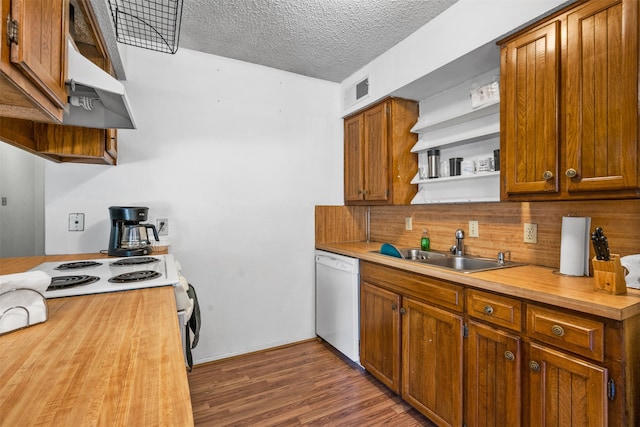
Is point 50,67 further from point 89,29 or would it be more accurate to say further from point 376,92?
point 376,92

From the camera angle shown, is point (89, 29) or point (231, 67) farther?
point (231, 67)

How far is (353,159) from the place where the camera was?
3006 mm

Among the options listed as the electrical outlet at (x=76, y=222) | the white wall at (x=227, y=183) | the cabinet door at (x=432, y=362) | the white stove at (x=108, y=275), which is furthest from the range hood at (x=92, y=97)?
the cabinet door at (x=432, y=362)

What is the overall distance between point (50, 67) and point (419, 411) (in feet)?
7.45

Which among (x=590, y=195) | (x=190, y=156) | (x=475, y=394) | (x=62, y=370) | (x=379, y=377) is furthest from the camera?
(x=190, y=156)

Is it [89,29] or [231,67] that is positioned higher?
[231,67]

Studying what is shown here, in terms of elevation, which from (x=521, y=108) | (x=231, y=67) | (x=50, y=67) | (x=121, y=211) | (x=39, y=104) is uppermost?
(x=231, y=67)

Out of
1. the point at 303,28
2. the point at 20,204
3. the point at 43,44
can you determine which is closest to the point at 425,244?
the point at 303,28

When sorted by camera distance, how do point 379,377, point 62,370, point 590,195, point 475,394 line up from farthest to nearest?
point 379,377, point 475,394, point 590,195, point 62,370

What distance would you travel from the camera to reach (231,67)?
265cm

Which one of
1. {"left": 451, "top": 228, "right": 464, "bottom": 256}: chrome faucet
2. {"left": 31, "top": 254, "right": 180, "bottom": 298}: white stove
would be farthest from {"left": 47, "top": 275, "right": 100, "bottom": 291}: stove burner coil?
{"left": 451, "top": 228, "right": 464, "bottom": 256}: chrome faucet

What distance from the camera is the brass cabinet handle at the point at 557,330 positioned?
3.98ft

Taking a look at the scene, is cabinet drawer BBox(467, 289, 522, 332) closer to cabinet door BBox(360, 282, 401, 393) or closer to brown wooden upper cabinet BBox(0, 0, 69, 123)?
cabinet door BBox(360, 282, 401, 393)

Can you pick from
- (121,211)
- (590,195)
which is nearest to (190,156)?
(121,211)
